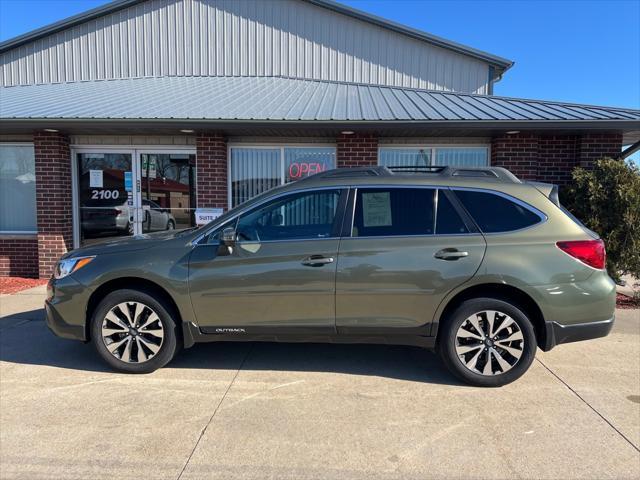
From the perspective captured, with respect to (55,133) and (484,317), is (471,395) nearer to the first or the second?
(484,317)

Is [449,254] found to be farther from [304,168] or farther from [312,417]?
[304,168]

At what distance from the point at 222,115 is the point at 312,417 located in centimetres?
555

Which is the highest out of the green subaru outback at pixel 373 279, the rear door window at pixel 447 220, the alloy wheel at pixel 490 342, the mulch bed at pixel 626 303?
the rear door window at pixel 447 220

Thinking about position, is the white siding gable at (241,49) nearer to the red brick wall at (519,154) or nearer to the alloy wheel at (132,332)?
the red brick wall at (519,154)

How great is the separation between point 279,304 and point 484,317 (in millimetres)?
1749

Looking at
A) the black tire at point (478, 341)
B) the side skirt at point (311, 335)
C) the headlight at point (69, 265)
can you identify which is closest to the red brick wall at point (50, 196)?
the headlight at point (69, 265)

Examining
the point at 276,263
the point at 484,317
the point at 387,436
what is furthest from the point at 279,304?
the point at 484,317

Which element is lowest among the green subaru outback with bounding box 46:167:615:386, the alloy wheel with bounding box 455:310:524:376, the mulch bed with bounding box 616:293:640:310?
the mulch bed with bounding box 616:293:640:310

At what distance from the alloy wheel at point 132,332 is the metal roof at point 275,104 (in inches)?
162

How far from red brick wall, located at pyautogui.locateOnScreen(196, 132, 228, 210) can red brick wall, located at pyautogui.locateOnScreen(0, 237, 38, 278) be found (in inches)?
136

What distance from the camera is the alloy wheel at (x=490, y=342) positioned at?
12.3ft

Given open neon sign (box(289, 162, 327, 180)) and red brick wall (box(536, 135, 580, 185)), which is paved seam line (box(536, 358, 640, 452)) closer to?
red brick wall (box(536, 135, 580, 185))

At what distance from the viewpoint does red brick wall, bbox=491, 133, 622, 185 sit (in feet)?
25.6

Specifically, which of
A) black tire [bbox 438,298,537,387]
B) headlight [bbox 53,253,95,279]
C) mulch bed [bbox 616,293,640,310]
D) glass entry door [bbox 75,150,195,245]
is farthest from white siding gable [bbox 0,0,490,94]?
black tire [bbox 438,298,537,387]
